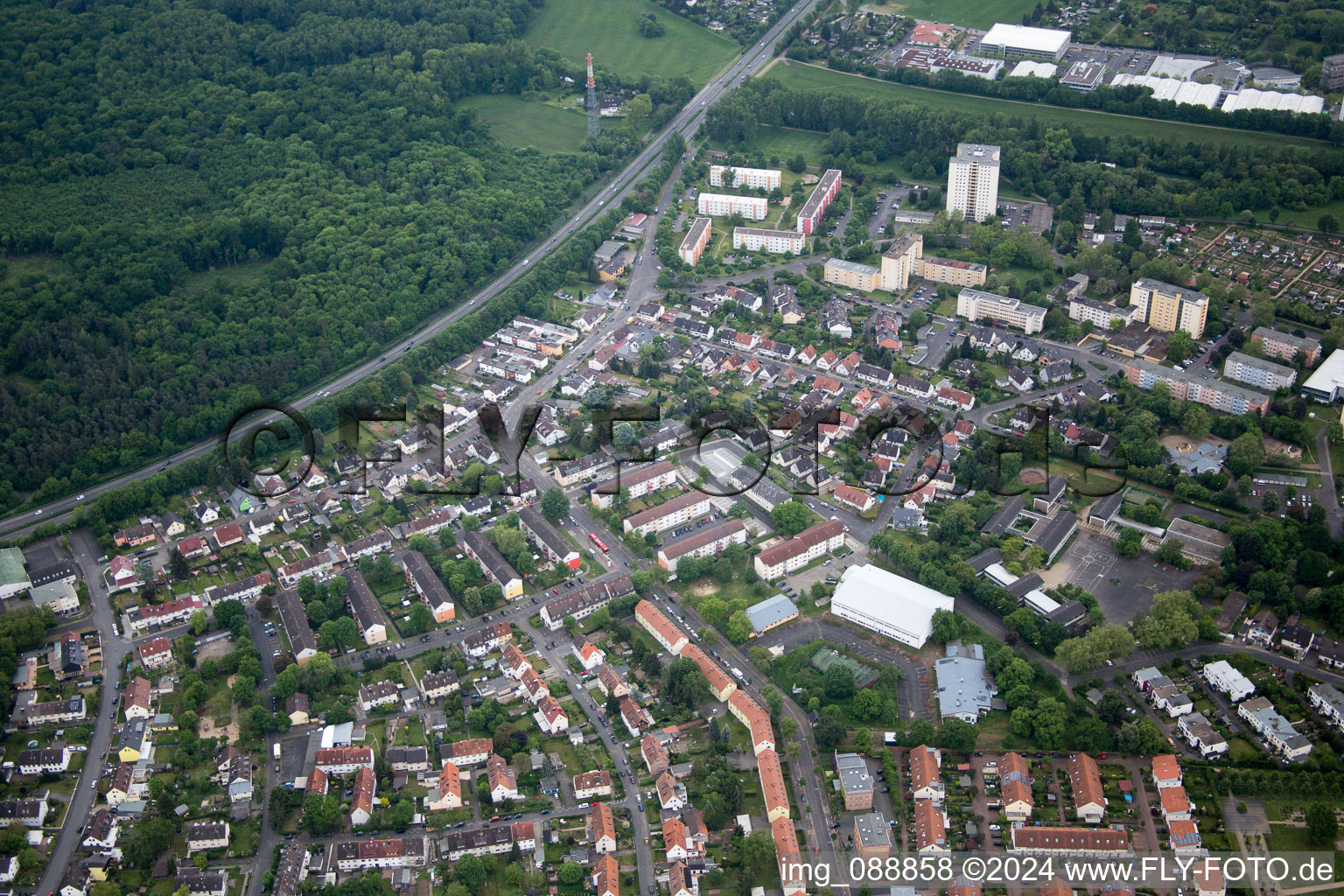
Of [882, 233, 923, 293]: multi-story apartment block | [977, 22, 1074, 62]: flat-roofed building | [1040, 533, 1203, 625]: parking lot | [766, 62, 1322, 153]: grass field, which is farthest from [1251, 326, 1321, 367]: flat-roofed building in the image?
[977, 22, 1074, 62]: flat-roofed building

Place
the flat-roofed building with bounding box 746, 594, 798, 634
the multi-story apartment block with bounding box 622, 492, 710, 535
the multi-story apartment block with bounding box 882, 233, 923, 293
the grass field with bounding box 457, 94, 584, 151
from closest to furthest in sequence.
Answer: the flat-roofed building with bounding box 746, 594, 798, 634
the multi-story apartment block with bounding box 622, 492, 710, 535
the multi-story apartment block with bounding box 882, 233, 923, 293
the grass field with bounding box 457, 94, 584, 151

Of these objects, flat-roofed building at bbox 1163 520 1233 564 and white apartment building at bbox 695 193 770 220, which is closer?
flat-roofed building at bbox 1163 520 1233 564

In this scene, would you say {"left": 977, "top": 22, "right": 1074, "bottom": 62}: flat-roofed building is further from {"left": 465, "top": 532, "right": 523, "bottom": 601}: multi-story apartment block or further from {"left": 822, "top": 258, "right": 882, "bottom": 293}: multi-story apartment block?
{"left": 465, "top": 532, "right": 523, "bottom": 601}: multi-story apartment block

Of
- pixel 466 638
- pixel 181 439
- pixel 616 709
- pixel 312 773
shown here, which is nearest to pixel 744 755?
pixel 616 709

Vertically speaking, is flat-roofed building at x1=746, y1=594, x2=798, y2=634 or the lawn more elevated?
the lawn

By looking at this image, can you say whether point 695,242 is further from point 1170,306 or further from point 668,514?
point 1170,306

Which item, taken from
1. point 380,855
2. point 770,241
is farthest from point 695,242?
point 380,855
